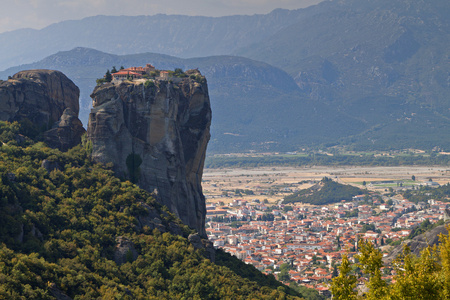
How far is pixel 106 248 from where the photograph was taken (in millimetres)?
45469

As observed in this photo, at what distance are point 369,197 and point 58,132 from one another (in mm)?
129627

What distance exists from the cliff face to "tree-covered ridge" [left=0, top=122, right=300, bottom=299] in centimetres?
191

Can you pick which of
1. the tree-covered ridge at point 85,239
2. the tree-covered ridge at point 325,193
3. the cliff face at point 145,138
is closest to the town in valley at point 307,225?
the tree-covered ridge at point 325,193

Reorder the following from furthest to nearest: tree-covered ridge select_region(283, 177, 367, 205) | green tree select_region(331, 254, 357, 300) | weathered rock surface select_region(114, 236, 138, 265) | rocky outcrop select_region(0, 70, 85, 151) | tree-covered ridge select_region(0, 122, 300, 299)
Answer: tree-covered ridge select_region(283, 177, 367, 205), rocky outcrop select_region(0, 70, 85, 151), weathered rock surface select_region(114, 236, 138, 265), tree-covered ridge select_region(0, 122, 300, 299), green tree select_region(331, 254, 357, 300)

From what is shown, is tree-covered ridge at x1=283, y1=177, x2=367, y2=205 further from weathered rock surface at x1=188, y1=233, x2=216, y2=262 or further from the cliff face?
weathered rock surface at x1=188, y1=233, x2=216, y2=262

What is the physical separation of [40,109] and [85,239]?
55.1ft

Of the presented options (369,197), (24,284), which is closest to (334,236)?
(369,197)

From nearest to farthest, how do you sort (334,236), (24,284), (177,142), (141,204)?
(24,284) < (141,204) < (177,142) < (334,236)

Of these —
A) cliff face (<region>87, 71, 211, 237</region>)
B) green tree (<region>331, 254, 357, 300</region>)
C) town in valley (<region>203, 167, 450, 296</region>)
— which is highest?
cliff face (<region>87, 71, 211, 237</region>)

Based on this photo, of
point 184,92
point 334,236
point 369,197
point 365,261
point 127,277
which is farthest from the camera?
point 369,197

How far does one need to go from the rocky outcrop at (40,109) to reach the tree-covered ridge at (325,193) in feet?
402

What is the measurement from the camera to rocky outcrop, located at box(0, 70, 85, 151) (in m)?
→ 56.3

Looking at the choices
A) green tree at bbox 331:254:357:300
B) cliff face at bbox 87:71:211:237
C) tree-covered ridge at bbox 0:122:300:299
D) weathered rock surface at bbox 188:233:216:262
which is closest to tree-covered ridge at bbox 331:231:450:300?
green tree at bbox 331:254:357:300

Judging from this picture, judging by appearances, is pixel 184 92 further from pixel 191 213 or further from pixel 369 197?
pixel 369 197
